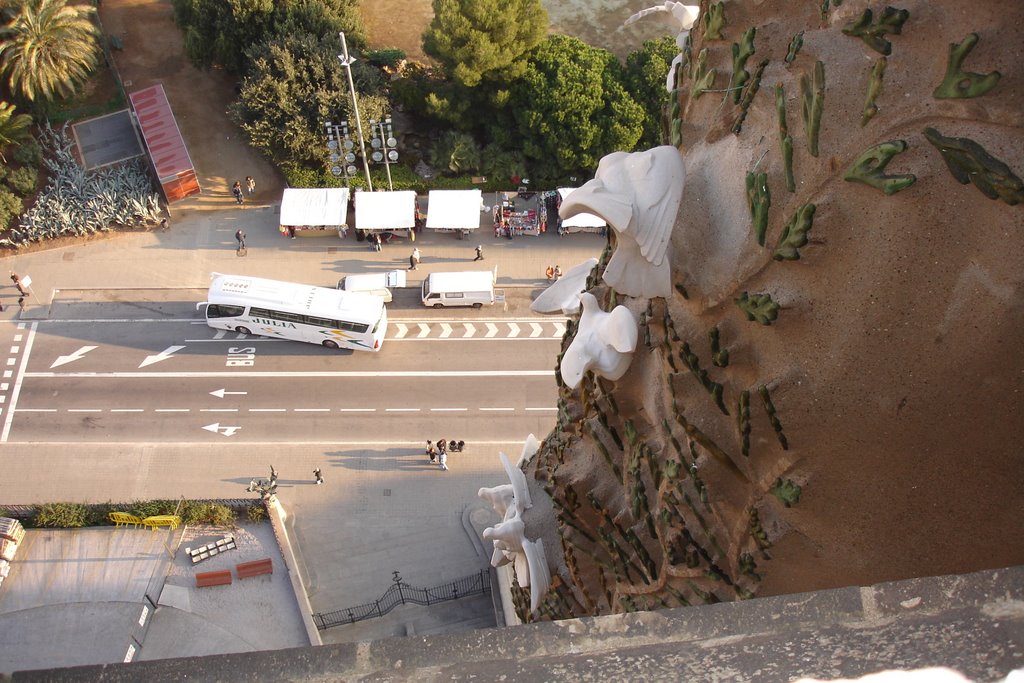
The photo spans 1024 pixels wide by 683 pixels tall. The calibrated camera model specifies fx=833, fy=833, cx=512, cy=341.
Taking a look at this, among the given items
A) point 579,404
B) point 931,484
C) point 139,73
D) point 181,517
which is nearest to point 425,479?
point 181,517

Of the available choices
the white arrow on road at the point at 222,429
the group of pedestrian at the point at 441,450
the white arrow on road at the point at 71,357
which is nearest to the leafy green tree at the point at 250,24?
the white arrow on road at the point at 71,357

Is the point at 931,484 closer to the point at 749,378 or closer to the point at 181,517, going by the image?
the point at 749,378

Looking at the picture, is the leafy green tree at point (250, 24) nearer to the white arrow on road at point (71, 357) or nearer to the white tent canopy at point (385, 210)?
the white tent canopy at point (385, 210)

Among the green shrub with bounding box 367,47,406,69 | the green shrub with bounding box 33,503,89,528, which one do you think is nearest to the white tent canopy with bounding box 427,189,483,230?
the green shrub with bounding box 367,47,406,69

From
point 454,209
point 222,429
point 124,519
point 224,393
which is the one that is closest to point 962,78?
point 124,519

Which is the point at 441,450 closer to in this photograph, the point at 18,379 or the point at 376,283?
the point at 376,283

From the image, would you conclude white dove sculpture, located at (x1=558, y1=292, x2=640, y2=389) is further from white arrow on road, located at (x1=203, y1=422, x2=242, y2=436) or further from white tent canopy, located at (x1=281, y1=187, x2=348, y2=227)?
white tent canopy, located at (x1=281, y1=187, x2=348, y2=227)
